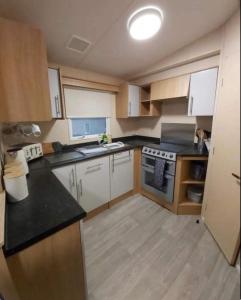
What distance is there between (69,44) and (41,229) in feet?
5.96

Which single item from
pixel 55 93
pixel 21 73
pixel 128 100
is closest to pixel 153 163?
pixel 128 100

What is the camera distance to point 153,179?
92.9 inches

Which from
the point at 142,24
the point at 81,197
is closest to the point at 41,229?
the point at 81,197

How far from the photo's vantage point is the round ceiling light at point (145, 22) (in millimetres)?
1383

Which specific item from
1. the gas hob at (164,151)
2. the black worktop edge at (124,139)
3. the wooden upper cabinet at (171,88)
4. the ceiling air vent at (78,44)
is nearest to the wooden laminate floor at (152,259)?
the gas hob at (164,151)

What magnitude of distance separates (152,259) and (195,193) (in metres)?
1.11

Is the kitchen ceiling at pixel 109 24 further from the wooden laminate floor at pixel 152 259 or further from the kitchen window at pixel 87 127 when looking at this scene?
the wooden laminate floor at pixel 152 259

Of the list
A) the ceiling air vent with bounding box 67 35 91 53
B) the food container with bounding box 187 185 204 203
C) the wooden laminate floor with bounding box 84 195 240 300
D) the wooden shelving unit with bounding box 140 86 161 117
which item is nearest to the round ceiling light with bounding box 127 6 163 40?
the ceiling air vent with bounding box 67 35 91 53

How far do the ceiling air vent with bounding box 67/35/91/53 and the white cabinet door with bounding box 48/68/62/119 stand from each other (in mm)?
335

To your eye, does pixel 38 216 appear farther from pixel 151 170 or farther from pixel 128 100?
pixel 128 100

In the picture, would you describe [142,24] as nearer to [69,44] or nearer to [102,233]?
[69,44]

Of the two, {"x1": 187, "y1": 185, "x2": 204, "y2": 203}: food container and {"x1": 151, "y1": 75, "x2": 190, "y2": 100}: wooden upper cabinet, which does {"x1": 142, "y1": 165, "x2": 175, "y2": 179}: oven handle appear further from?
{"x1": 151, "y1": 75, "x2": 190, "y2": 100}: wooden upper cabinet

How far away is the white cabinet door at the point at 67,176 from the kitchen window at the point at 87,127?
0.74 meters

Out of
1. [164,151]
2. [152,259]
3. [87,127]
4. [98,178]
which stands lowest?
[152,259]
